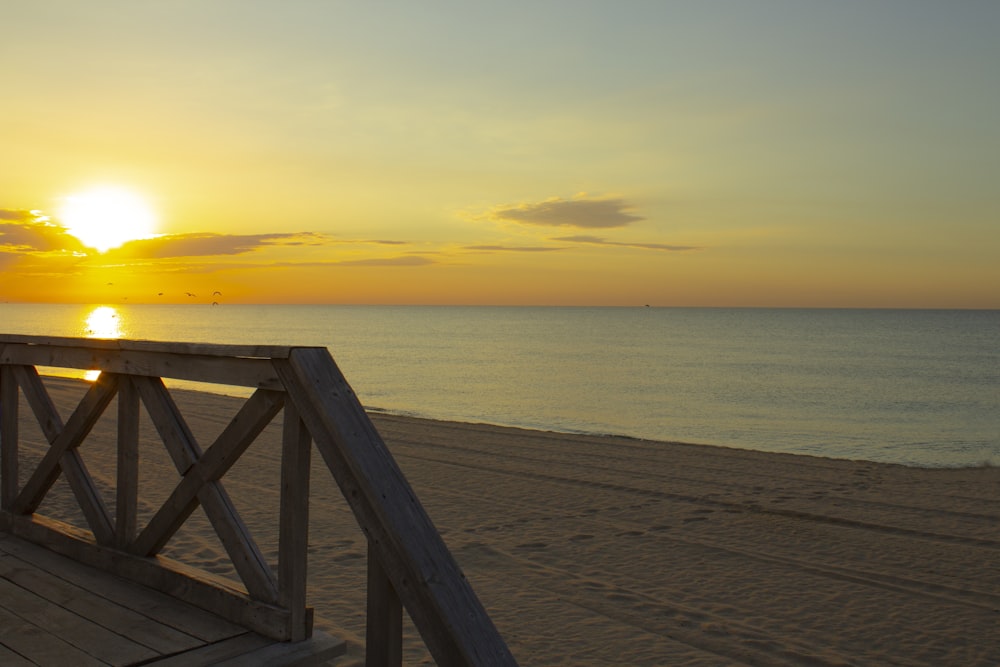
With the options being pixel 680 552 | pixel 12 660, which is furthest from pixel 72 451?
pixel 680 552

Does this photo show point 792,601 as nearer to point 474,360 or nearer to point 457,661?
point 457,661

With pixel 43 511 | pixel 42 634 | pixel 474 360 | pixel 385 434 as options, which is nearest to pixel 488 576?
pixel 42 634

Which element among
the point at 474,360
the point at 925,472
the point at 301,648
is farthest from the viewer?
the point at 474,360

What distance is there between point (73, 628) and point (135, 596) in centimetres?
37

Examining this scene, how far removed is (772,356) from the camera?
62.4 metres

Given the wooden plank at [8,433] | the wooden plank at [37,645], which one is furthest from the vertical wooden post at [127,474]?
the wooden plank at [8,433]

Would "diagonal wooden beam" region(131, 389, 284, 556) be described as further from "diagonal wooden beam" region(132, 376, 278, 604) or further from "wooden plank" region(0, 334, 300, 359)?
"wooden plank" region(0, 334, 300, 359)

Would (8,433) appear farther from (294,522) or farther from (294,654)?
(294,654)

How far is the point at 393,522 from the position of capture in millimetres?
2529

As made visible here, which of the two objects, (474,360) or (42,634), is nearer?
(42,634)

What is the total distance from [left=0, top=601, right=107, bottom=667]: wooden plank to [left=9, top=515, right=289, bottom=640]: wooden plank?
52 centimetres

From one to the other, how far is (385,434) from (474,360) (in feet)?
126

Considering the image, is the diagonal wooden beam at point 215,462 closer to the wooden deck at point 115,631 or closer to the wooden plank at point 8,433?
the wooden deck at point 115,631

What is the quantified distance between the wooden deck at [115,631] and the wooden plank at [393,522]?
798 mm
